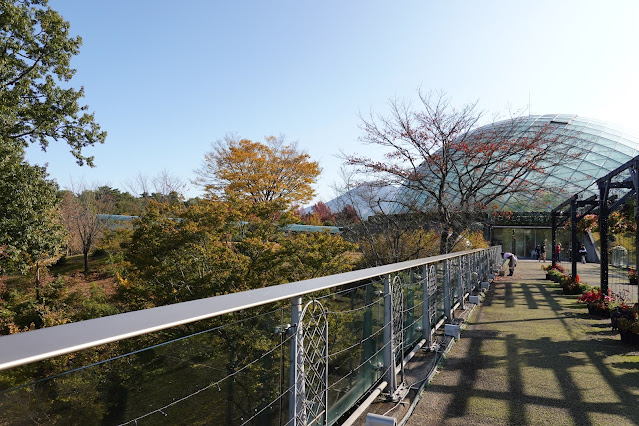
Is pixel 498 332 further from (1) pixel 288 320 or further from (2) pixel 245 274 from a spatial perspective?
(1) pixel 288 320

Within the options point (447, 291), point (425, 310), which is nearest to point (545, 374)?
point (425, 310)

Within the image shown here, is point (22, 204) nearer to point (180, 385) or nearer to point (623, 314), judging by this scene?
point (180, 385)

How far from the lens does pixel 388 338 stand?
3420 millimetres

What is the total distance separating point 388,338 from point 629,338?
4656mm

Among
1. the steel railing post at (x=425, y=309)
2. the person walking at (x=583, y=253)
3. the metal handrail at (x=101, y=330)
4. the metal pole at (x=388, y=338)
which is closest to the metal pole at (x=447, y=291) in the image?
the steel railing post at (x=425, y=309)

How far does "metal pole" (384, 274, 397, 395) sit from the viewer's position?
3328 mm

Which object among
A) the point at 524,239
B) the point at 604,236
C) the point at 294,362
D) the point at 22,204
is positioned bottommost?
the point at 294,362

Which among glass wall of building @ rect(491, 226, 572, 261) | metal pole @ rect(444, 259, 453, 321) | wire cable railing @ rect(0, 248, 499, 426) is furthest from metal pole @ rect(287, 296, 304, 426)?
glass wall of building @ rect(491, 226, 572, 261)

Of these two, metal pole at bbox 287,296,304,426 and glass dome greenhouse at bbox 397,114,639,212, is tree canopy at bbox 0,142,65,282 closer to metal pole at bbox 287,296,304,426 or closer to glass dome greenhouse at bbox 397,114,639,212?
metal pole at bbox 287,296,304,426

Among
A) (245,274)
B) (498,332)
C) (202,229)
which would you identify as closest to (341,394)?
(498,332)

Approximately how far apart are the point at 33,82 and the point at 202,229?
29.2ft

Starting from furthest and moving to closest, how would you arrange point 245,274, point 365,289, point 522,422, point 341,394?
point 245,274 < point 522,422 < point 365,289 < point 341,394

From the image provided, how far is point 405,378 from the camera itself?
388 cm

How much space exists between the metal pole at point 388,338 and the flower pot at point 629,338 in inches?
177
